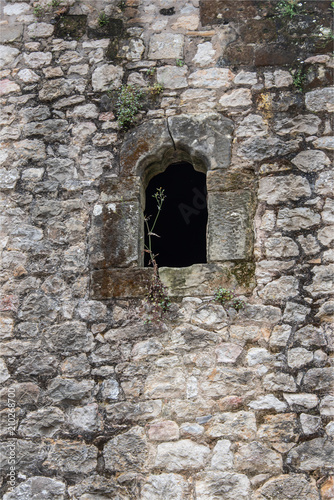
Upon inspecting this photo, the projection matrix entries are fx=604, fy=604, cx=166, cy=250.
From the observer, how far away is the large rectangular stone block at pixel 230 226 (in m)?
4.06

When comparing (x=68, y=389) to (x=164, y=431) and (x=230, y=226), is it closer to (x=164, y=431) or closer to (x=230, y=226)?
(x=164, y=431)

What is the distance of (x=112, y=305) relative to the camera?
4062mm

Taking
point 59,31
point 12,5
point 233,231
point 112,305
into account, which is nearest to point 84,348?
point 112,305

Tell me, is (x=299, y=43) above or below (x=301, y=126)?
above

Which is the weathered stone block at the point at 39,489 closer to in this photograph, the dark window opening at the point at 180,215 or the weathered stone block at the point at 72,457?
the weathered stone block at the point at 72,457

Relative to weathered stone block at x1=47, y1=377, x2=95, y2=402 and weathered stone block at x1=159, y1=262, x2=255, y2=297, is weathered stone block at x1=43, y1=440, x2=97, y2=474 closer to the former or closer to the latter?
weathered stone block at x1=47, y1=377, x2=95, y2=402

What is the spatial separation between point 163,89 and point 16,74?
3.99 feet

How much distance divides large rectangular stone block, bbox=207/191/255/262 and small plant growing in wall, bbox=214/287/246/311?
0.24 m

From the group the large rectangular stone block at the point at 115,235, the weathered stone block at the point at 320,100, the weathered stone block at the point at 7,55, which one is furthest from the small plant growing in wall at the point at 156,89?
the weathered stone block at the point at 7,55

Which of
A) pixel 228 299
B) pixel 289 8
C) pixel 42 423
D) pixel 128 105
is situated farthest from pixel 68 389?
pixel 289 8

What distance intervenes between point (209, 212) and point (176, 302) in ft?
2.21

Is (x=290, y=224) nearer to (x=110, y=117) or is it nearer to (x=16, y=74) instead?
(x=110, y=117)

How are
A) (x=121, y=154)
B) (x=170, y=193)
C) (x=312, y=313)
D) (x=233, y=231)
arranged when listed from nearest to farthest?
(x=312, y=313) < (x=233, y=231) < (x=121, y=154) < (x=170, y=193)

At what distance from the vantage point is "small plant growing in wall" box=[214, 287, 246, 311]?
391cm
